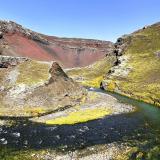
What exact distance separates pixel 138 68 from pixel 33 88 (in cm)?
5926

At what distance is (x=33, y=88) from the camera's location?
76938mm

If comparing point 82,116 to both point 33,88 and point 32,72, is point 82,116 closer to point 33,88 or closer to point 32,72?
point 33,88

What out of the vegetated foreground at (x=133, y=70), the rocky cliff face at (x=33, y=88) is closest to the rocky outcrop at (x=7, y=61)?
the rocky cliff face at (x=33, y=88)

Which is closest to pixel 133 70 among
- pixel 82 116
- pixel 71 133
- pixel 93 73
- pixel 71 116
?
pixel 93 73

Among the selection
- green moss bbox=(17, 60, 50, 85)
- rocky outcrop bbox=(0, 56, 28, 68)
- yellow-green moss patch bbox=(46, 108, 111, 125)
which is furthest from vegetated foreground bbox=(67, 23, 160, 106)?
rocky outcrop bbox=(0, 56, 28, 68)

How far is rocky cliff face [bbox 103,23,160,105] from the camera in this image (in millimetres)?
97169

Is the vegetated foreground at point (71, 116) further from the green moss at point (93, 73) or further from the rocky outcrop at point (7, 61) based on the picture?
the green moss at point (93, 73)

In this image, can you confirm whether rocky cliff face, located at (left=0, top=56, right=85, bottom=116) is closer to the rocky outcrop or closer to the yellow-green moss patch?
the rocky outcrop

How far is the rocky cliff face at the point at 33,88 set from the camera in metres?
71.8

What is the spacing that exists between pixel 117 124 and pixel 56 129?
10.8m

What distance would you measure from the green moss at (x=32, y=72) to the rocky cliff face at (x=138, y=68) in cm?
2529

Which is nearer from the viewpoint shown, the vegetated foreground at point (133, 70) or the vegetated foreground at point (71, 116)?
the vegetated foreground at point (71, 116)

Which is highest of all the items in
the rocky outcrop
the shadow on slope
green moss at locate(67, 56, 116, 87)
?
the rocky outcrop

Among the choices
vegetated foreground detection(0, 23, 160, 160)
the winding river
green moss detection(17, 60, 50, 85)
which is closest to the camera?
vegetated foreground detection(0, 23, 160, 160)
